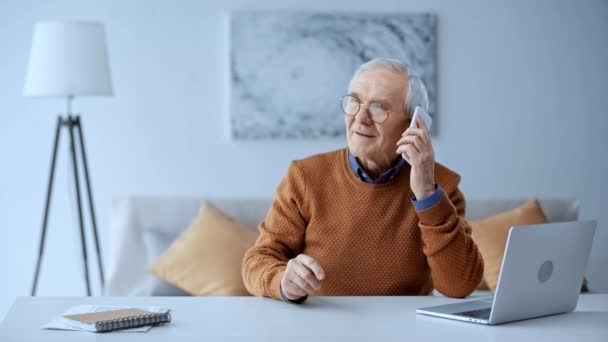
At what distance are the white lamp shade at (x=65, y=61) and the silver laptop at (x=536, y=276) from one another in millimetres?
2425

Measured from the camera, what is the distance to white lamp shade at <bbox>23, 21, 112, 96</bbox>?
3.89 meters

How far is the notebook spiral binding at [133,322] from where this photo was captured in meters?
1.70

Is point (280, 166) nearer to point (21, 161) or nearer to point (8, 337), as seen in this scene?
point (21, 161)

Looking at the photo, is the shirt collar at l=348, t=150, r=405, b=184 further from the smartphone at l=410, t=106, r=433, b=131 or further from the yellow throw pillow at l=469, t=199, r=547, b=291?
the yellow throw pillow at l=469, t=199, r=547, b=291

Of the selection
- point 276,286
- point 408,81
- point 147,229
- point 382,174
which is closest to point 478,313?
point 276,286

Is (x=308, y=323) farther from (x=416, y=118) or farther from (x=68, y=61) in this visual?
(x=68, y=61)

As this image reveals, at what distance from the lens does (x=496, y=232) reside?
3.79 metres

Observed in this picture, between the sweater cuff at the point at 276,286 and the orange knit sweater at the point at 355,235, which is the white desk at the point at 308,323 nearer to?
the sweater cuff at the point at 276,286

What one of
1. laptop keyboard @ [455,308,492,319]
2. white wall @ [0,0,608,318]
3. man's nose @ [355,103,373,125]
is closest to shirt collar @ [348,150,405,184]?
man's nose @ [355,103,373,125]

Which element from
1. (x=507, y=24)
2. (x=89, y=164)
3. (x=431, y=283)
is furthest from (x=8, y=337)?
(x=507, y=24)

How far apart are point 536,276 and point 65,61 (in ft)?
8.78

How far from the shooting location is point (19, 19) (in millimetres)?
4520

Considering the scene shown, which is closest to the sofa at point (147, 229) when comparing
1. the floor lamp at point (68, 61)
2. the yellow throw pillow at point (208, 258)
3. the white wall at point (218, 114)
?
the yellow throw pillow at point (208, 258)

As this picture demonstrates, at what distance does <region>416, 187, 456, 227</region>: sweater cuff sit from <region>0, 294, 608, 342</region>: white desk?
7.4 inches
